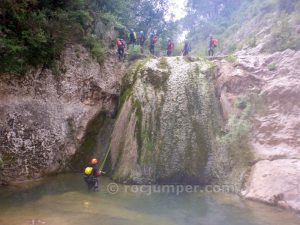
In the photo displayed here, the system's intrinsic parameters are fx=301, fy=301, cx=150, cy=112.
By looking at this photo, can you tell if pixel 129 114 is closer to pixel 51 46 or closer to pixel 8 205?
pixel 51 46

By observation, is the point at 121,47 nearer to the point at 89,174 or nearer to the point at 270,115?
the point at 89,174

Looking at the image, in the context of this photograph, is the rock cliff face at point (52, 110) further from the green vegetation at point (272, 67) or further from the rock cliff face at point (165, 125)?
the green vegetation at point (272, 67)

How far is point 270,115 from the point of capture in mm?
11266

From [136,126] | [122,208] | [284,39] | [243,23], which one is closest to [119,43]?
[136,126]

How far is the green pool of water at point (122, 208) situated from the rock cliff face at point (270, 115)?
698 millimetres

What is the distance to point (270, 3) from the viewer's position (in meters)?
26.2

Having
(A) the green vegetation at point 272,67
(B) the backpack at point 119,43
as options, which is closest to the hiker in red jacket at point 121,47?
(B) the backpack at point 119,43

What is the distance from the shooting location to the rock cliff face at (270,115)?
9.03 m

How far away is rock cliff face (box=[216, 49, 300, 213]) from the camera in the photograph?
9031 mm

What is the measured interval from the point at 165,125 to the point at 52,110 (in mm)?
4436

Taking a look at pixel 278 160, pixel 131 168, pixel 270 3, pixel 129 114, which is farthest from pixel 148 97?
pixel 270 3

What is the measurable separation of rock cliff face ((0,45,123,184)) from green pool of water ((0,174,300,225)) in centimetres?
109

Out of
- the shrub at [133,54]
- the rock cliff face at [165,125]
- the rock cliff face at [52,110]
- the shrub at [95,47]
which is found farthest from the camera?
the shrub at [133,54]

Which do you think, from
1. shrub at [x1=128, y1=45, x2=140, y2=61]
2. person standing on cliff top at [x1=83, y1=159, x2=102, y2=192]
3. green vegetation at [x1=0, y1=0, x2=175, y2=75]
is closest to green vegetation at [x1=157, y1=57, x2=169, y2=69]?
shrub at [x1=128, y1=45, x2=140, y2=61]
